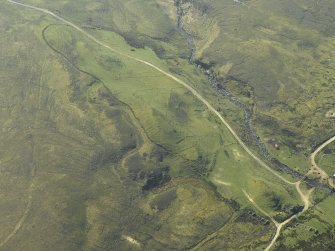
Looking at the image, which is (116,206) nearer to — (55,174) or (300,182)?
(55,174)

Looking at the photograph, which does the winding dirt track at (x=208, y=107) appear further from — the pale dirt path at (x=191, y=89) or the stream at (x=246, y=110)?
the stream at (x=246, y=110)

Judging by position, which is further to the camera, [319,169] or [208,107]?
[208,107]

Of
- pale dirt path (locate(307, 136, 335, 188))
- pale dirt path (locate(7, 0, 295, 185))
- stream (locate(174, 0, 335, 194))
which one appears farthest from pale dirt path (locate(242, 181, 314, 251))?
pale dirt path (locate(307, 136, 335, 188))

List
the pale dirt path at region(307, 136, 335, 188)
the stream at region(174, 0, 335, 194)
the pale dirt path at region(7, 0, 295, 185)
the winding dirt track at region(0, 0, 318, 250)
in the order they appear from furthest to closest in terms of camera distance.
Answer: the pale dirt path at region(7, 0, 295, 185)
the stream at region(174, 0, 335, 194)
the pale dirt path at region(307, 136, 335, 188)
the winding dirt track at region(0, 0, 318, 250)

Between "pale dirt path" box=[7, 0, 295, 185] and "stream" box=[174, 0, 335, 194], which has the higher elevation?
"stream" box=[174, 0, 335, 194]

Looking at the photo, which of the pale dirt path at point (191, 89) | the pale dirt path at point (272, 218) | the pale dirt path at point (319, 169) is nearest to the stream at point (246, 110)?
the pale dirt path at point (319, 169)

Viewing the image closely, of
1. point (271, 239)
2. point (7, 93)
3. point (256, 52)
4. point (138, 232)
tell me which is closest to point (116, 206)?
point (138, 232)

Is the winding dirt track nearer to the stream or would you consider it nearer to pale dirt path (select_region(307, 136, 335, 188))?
the stream

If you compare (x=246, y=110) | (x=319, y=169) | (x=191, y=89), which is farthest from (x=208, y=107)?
(x=319, y=169)

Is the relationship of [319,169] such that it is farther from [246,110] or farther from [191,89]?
[191,89]

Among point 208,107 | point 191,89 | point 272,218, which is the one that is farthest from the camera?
point 191,89

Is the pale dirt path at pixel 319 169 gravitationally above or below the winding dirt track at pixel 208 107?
above

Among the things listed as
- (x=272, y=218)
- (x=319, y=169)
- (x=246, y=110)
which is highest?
(x=319, y=169)
